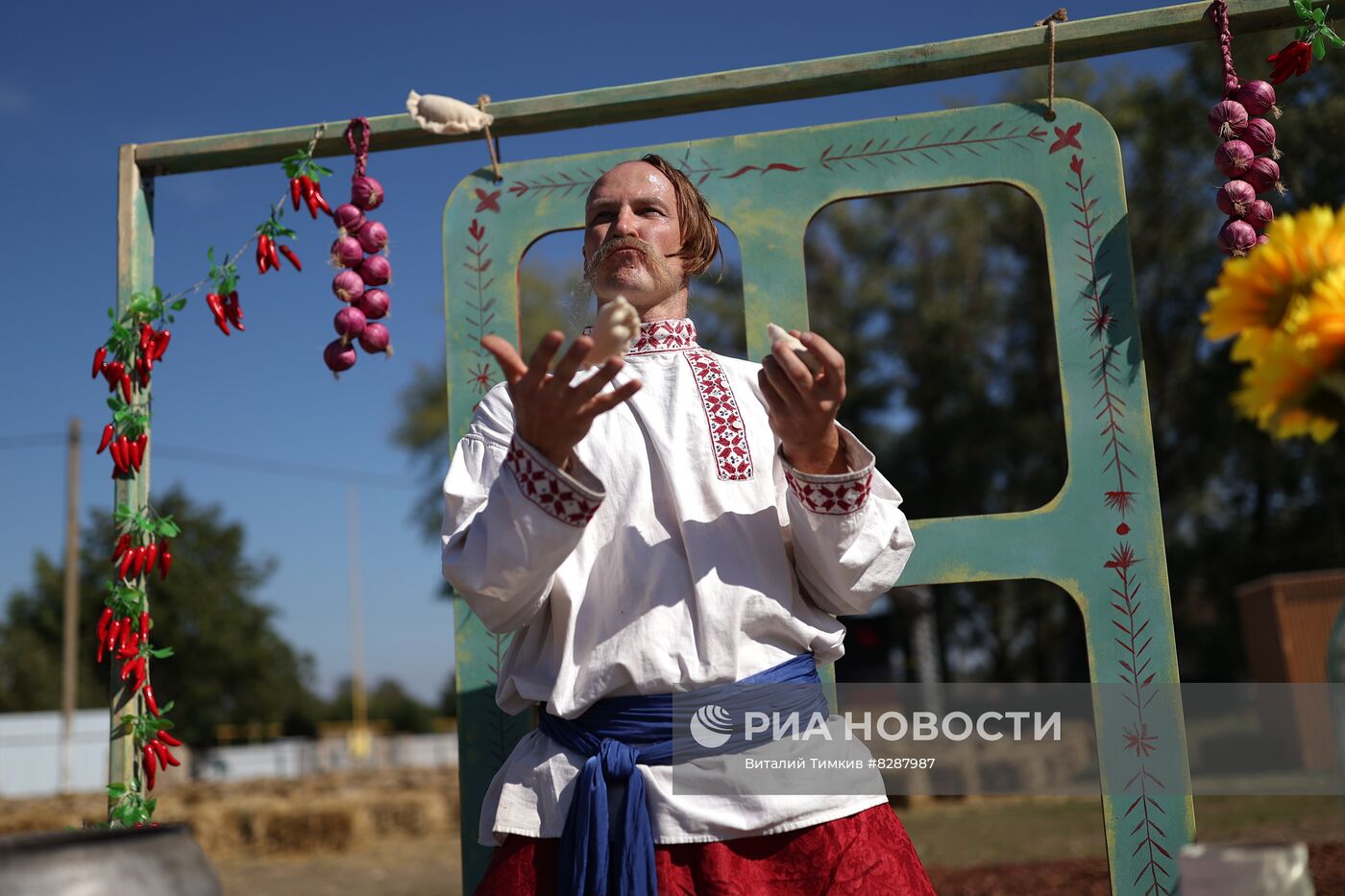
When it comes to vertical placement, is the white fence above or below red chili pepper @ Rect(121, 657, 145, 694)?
below

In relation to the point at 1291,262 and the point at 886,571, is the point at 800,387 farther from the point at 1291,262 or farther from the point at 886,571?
the point at 1291,262

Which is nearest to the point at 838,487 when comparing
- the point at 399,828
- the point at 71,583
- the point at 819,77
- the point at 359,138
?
the point at 819,77

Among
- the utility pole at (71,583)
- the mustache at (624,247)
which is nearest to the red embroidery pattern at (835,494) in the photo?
the mustache at (624,247)

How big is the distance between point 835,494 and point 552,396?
0.48 metres

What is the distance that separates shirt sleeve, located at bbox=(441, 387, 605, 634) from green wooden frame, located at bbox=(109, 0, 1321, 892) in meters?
1.08

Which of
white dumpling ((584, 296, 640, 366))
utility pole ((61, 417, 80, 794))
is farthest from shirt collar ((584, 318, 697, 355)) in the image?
utility pole ((61, 417, 80, 794))

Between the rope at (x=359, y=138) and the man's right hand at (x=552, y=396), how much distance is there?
1.61m

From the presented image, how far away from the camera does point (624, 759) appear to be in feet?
5.91

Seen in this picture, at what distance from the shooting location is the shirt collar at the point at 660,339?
2191 millimetres

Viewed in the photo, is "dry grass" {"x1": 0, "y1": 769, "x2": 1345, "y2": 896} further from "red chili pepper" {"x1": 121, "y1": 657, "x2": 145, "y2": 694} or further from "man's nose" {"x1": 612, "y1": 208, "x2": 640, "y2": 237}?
"man's nose" {"x1": 612, "y1": 208, "x2": 640, "y2": 237}

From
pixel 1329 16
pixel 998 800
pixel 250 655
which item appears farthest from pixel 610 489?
pixel 250 655

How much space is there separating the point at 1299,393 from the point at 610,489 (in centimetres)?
115

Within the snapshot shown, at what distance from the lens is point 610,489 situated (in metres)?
1.96

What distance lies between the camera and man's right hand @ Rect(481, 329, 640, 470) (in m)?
1.57
